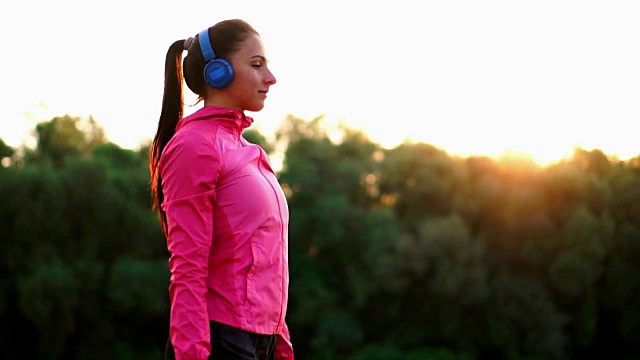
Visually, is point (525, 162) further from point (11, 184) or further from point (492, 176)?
point (11, 184)

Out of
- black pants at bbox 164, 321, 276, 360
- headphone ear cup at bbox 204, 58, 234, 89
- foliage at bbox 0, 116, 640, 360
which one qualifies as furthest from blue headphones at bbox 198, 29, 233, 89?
foliage at bbox 0, 116, 640, 360

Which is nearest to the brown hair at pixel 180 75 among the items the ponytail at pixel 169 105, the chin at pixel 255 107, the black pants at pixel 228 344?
the ponytail at pixel 169 105

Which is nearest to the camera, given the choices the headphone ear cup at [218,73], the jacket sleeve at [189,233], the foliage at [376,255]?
the jacket sleeve at [189,233]

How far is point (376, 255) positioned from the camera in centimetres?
1552

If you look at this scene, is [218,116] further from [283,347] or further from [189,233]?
[283,347]

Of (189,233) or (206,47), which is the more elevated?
(206,47)

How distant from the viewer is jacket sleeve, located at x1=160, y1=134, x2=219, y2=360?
1.71m

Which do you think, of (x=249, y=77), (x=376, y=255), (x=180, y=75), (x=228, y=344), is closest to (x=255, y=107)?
(x=249, y=77)

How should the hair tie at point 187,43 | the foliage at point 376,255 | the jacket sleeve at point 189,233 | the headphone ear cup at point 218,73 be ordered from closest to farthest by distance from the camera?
the jacket sleeve at point 189,233 → the headphone ear cup at point 218,73 → the hair tie at point 187,43 → the foliage at point 376,255

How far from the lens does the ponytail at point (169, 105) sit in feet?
6.63

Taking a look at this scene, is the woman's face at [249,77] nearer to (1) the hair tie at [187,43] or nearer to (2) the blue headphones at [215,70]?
(2) the blue headphones at [215,70]

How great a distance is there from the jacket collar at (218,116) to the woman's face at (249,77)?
30 millimetres

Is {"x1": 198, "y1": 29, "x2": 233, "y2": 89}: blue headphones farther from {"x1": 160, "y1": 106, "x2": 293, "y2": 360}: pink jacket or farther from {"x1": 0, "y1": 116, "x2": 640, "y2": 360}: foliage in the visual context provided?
{"x1": 0, "y1": 116, "x2": 640, "y2": 360}: foliage

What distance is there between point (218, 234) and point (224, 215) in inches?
1.6
